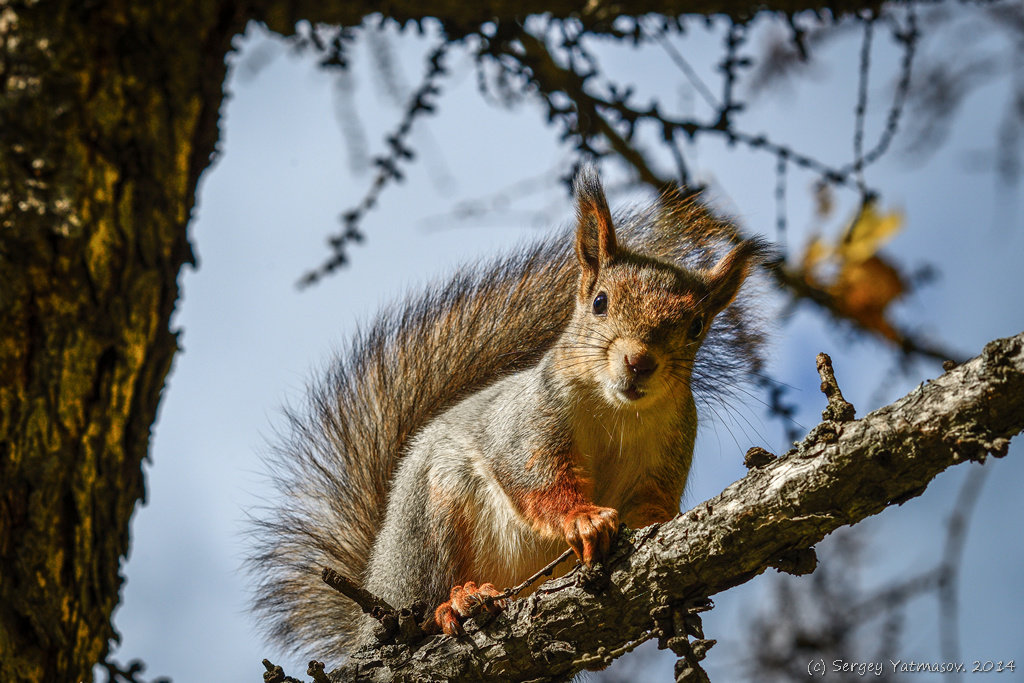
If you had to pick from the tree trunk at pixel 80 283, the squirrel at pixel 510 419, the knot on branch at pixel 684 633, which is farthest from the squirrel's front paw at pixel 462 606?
the tree trunk at pixel 80 283

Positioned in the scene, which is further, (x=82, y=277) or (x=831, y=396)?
(x=831, y=396)

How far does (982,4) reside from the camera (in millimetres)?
1844

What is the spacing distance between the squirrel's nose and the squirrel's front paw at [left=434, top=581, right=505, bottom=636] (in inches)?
24.4

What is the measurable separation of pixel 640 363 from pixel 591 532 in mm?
441

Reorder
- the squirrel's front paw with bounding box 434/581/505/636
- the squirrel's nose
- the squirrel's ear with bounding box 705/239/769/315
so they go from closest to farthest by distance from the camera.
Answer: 1. the squirrel's front paw with bounding box 434/581/505/636
2. the squirrel's nose
3. the squirrel's ear with bounding box 705/239/769/315

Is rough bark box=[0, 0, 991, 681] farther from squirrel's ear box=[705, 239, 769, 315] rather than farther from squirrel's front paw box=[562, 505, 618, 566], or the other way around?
squirrel's ear box=[705, 239, 769, 315]

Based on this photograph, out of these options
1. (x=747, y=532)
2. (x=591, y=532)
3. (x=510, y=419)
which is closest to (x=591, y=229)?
(x=510, y=419)

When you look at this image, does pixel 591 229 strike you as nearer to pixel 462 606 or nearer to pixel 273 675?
pixel 462 606

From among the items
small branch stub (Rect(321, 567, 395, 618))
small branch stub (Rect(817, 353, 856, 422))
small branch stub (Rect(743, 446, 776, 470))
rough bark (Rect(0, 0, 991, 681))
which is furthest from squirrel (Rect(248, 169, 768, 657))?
rough bark (Rect(0, 0, 991, 681))

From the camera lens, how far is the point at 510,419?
2361mm

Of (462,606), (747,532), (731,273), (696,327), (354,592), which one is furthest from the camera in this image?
(731,273)

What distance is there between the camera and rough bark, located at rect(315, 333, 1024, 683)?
1.23m

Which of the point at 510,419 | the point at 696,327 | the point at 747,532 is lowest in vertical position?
the point at 747,532

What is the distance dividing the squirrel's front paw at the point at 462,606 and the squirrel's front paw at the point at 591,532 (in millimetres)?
215
